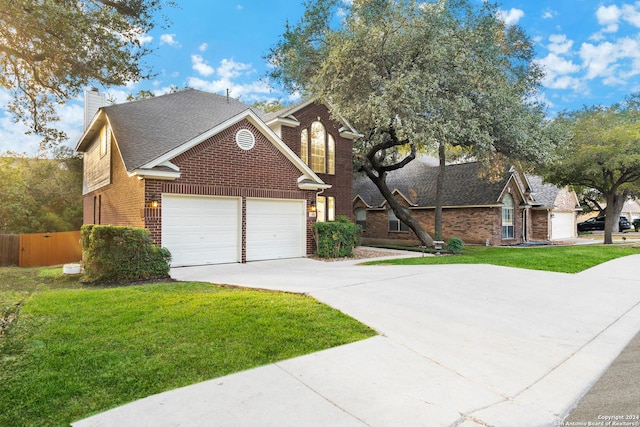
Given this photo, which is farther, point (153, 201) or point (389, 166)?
point (389, 166)

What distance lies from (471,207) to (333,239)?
40.8 feet

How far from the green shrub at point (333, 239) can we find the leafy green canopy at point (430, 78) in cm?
437

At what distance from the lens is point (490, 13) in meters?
15.0

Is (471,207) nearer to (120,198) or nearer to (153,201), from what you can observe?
(153,201)

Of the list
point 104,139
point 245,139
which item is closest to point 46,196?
point 104,139

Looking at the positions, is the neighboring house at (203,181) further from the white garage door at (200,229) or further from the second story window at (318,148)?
the second story window at (318,148)

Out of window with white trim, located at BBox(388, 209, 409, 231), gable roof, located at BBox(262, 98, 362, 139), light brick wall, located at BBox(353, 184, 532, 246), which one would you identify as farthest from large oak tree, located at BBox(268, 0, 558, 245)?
window with white trim, located at BBox(388, 209, 409, 231)

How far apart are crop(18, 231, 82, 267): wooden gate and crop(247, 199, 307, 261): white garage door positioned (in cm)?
1120

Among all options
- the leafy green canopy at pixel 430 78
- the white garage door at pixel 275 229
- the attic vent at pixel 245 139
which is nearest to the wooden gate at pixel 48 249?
the white garage door at pixel 275 229

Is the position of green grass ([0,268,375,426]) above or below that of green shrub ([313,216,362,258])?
below

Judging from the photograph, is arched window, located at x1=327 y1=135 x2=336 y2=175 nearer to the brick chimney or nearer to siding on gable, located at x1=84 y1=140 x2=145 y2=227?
siding on gable, located at x1=84 y1=140 x2=145 y2=227

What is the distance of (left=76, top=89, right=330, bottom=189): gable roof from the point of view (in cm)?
1031

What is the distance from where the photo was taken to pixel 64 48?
9.03m

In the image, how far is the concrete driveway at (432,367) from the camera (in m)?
2.87
